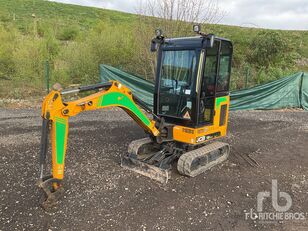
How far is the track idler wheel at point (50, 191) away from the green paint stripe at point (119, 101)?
48.9 inches

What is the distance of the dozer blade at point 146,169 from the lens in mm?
5055

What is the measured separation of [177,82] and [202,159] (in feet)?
4.94

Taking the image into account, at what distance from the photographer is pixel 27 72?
1277cm

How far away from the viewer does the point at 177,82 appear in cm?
557

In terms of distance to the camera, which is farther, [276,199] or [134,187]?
[134,187]

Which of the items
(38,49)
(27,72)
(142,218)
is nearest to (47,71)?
(27,72)

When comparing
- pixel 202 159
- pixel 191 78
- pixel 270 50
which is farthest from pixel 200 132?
pixel 270 50

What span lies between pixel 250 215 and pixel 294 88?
9.54 m

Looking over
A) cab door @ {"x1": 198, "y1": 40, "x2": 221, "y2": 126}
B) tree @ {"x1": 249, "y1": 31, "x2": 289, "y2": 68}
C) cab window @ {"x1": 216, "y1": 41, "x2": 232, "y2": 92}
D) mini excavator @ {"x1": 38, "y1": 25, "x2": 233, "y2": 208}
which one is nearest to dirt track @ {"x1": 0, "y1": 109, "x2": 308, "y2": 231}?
mini excavator @ {"x1": 38, "y1": 25, "x2": 233, "y2": 208}

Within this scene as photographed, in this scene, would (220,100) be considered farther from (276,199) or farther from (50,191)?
(50,191)

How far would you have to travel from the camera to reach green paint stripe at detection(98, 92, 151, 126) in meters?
4.39

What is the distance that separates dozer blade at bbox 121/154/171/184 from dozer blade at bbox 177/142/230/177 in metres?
0.31

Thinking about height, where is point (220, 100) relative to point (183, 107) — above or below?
above

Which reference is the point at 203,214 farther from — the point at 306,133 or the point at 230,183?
the point at 306,133
